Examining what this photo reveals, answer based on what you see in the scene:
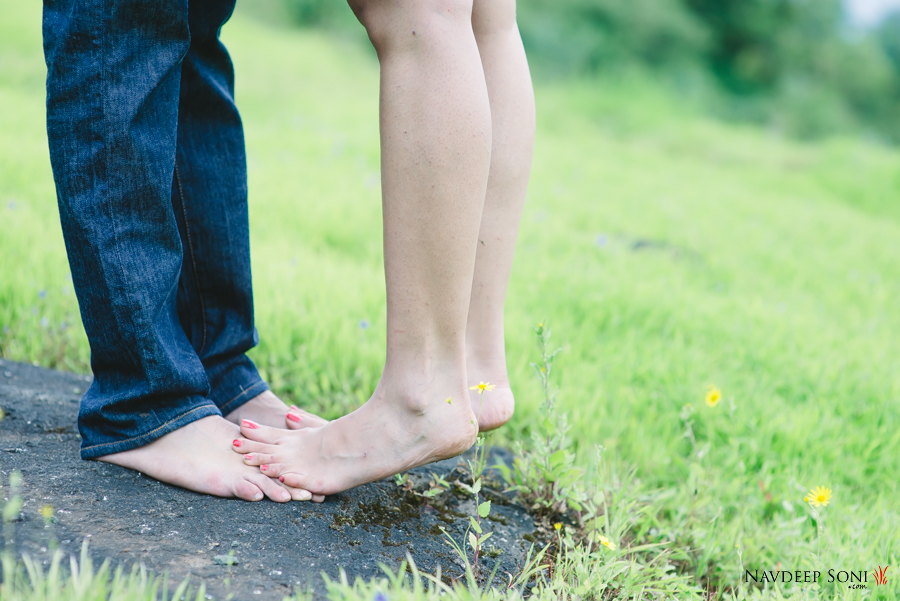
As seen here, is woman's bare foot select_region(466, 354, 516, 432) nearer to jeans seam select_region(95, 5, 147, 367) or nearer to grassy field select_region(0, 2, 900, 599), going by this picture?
grassy field select_region(0, 2, 900, 599)

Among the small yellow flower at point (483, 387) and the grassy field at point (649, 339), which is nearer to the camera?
the small yellow flower at point (483, 387)

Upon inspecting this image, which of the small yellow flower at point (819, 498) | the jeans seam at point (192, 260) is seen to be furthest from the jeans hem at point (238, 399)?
the small yellow flower at point (819, 498)

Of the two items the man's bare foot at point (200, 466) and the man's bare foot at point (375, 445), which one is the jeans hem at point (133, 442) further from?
the man's bare foot at point (375, 445)

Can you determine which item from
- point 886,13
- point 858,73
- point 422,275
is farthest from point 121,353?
point 886,13

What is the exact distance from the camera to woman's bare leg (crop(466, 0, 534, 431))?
148 cm

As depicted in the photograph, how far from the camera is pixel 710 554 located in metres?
1.58

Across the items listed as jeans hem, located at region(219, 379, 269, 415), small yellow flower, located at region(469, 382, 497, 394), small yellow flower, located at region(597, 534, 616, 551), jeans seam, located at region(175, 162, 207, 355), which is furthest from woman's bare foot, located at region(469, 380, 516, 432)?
jeans seam, located at region(175, 162, 207, 355)

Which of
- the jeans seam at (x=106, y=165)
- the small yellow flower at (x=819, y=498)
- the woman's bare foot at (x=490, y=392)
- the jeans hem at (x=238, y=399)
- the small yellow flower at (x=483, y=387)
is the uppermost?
the jeans seam at (x=106, y=165)

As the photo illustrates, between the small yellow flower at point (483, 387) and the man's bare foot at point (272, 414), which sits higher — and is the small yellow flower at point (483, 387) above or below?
above

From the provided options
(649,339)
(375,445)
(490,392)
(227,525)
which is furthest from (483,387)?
(649,339)

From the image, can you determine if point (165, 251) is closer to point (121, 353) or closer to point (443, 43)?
point (121, 353)

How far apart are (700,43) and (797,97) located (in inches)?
94.3

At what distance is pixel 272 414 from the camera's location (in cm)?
165

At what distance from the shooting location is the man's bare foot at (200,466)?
1331 millimetres
